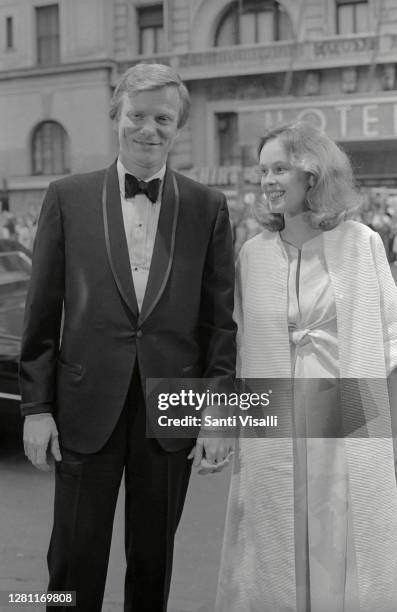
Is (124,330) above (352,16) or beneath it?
beneath

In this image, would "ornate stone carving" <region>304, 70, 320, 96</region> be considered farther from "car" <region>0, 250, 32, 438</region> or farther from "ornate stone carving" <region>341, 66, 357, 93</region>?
"car" <region>0, 250, 32, 438</region>

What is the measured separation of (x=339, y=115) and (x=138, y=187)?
775cm

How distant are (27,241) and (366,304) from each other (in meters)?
7.27

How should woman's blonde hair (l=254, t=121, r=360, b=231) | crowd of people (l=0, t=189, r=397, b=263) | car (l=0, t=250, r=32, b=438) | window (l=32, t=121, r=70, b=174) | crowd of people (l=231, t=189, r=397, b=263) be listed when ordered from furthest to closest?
window (l=32, t=121, r=70, b=174) < crowd of people (l=0, t=189, r=397, b=263) < crowd of people (l=231, t=189, r=397, b=263) < car (l=0, t=250, r=32, b=438) < woman's blonde hair (l=254, t=121, r=360, b=231)

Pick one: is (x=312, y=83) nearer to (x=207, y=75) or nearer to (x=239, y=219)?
(x=207, y=75)

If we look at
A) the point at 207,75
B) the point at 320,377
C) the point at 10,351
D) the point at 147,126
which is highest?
the point at 207,75

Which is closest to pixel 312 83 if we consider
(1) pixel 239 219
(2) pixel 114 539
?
(1) pixel 239 219

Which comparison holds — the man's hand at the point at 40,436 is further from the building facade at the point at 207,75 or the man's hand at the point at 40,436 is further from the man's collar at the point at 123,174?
the building facade at the point at 207,75

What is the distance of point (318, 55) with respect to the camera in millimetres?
8727

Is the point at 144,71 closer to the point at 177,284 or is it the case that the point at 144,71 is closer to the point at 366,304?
the point at 177,284

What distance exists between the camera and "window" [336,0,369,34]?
7875 millimetres

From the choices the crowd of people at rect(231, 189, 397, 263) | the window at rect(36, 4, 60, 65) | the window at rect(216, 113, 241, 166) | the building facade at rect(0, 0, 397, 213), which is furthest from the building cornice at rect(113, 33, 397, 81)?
the crowd of people at rect(231, 189, 397, 263)

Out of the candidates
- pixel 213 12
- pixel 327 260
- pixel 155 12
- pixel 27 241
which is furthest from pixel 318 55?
pixel 327 260

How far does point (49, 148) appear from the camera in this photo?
8.61 meters
